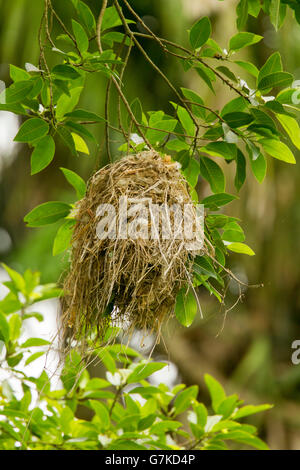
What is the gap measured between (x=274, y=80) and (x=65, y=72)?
1.29ft

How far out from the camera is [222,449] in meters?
1.49

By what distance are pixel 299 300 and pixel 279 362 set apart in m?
0.55

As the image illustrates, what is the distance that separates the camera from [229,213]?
4.33m

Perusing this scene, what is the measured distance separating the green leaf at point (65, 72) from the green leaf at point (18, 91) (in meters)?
0.05

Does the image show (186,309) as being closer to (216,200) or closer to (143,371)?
(216,200)

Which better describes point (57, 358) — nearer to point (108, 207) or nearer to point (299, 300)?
point (108, 207)

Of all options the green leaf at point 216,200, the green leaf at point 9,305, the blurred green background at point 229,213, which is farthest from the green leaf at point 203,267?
the blurred green background at point 229,213

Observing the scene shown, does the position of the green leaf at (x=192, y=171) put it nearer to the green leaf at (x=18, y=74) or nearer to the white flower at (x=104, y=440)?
the green leaf at (x=18, y=74)

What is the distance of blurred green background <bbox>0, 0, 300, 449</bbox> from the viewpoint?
13.5 feet

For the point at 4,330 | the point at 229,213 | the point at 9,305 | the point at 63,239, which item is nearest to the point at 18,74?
the point at 63,239

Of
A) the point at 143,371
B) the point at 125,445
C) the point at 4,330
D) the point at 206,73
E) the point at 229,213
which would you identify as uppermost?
the point at 229,213

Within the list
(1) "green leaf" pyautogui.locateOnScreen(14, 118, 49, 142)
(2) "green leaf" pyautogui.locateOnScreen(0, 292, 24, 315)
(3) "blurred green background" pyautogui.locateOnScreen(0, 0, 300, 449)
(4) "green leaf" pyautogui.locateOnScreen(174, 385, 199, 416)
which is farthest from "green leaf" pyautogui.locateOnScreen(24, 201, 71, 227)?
→ (3) "blurred green background" pyautogui.locateOnScreen(0, 0, 300, 449)

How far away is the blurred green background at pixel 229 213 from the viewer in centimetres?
411

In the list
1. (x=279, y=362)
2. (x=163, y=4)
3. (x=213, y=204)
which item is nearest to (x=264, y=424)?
(x=279, y=362)
